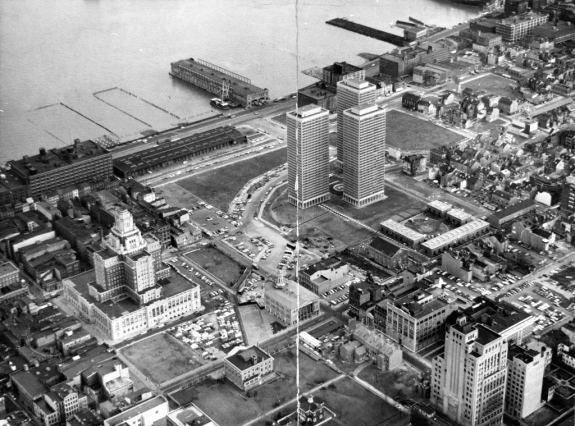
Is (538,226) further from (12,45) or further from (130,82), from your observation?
(12,45)

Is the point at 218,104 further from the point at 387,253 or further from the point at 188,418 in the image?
the point at 188,418

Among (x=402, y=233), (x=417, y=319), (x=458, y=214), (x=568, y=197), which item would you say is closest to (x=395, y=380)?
(x=417, y=319)

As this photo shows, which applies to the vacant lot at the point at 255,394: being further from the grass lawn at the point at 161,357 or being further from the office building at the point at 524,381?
the office building at the point at 524,381

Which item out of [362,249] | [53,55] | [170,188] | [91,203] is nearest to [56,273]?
[91,203]

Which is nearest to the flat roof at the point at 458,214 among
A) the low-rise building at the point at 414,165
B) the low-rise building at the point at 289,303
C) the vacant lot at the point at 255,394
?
the low-rise building at the point at 414,165

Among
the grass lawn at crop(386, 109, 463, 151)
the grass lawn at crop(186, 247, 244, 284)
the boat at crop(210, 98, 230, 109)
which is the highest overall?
the boat at crop(210, 98, 230, 109)

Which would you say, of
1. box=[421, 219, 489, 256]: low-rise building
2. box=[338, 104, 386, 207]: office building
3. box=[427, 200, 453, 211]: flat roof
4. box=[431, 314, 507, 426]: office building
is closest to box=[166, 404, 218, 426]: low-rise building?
box=[431, 314, 507, 426]: office building

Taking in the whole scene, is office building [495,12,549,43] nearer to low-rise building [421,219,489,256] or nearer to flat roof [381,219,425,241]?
low-rise building [421,219,489,256]
